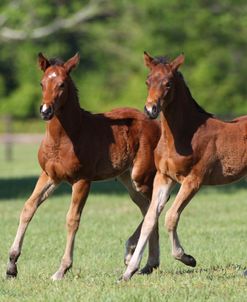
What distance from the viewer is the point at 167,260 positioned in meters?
11.6

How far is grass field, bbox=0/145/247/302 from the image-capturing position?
880 centimetres

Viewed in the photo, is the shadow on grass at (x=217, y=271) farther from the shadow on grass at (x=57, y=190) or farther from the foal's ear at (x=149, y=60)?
the shadow on grass at (x=57, y=190)

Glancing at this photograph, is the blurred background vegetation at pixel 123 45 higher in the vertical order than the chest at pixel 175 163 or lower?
lower

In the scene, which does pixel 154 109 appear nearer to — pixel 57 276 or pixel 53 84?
pixel 53 84

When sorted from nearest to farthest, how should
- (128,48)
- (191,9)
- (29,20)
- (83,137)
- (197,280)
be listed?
(197,280)
(83,137)
(29,20)
(191,9)
(128,48)

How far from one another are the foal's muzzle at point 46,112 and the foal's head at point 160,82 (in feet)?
3.14

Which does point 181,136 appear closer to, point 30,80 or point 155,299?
point 155,299

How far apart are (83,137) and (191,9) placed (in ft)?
120

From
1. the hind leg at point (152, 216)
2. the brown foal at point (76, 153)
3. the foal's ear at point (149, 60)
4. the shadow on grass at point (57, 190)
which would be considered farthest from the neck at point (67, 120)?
the shadow on grass at point (57, 190)

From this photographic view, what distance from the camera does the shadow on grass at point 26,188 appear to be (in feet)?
70.9

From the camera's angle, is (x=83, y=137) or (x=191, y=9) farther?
(x=191, y=9)

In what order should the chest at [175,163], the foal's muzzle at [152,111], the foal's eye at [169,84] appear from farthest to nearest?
the chest at [175,163], the foal's eye at [169,84], the foal's muzzle at [152,111]

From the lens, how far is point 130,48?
56031 mm

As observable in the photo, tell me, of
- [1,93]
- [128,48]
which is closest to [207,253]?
[128,48]
